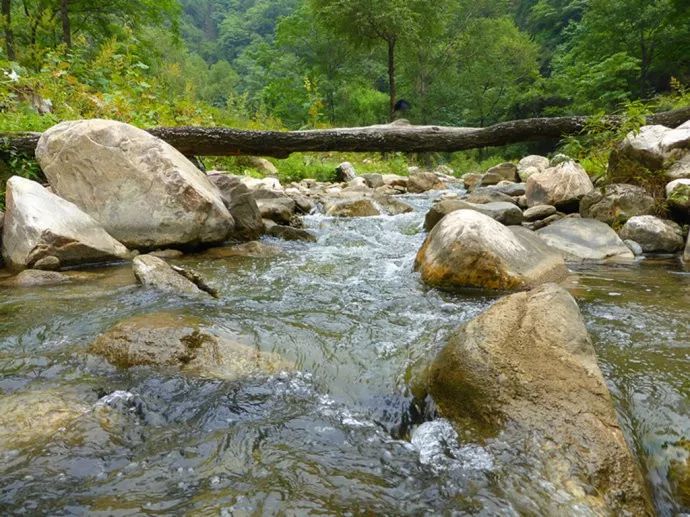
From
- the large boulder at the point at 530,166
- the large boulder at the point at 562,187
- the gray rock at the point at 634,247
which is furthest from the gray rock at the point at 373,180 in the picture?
the gray rock at the point at 634,247

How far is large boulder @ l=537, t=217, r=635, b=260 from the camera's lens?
17.2 ft

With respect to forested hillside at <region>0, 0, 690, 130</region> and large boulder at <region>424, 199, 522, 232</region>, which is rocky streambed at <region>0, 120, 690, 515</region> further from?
forested hillside at <region>0, 0, 690, 130</region>

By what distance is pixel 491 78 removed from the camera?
30.4m

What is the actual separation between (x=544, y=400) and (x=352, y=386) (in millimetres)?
1046

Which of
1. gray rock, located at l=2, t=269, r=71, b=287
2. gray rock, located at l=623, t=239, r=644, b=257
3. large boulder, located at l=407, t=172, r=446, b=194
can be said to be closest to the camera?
gray rock, located at l=2, t=269, r=71, b=287

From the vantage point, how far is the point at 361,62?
25469 mm

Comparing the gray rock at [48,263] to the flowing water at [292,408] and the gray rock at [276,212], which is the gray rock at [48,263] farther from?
the gray rock at [276,212]

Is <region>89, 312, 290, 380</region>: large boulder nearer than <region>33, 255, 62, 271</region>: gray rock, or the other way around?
<region>89, 312, 290, 380</region>: large boulder

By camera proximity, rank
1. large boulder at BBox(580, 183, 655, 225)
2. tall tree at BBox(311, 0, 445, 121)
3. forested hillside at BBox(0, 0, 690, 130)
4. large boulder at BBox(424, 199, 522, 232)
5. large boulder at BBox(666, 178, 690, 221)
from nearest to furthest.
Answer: large boulder at BBox(666, 178, 690, 221), large boulder at BBox(580, 183, 655, 225), large boulder at BBox(424, 199, 522, 232), forested hillside at BBox(0, 0, 690, 130), tall tree at BBox(311, 0, 445, 121)

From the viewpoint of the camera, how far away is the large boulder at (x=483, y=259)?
4184mm

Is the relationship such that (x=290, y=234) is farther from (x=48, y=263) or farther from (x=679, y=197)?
(x=679, y=197)

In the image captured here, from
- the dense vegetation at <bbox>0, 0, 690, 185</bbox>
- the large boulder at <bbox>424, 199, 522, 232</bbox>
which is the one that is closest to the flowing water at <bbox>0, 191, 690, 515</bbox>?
the large boulder at <bbox>424, 199, 522, 232</bbox>

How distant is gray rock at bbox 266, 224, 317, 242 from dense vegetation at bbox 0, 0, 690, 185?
375 centimetres

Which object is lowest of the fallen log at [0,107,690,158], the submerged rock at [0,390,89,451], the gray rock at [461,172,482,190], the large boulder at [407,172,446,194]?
the gray rock at [461,172,482,190]
